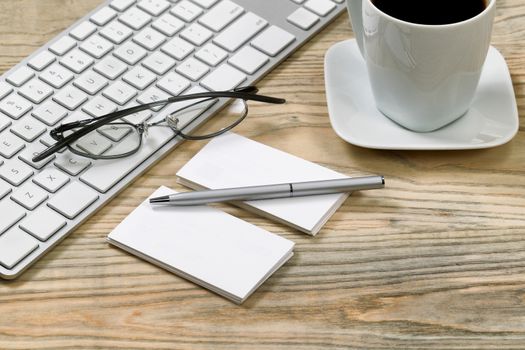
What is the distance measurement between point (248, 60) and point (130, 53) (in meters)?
0.13

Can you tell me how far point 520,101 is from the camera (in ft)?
2.81

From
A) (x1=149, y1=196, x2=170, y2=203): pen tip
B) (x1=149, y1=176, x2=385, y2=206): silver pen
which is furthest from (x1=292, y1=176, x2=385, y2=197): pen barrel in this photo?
(x1=149, y1=196, x2=170, y2=203): pen tip

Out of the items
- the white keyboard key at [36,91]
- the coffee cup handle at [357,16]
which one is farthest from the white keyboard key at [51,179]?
the coffee cup handle at [357,16]

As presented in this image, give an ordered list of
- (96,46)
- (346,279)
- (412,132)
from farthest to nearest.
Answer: (96,46) < (412,132) < (346,279)

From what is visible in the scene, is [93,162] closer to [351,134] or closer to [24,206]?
[24,206]

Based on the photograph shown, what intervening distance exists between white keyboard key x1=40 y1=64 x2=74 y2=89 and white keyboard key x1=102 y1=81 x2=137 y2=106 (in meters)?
0.05

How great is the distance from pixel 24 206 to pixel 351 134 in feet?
1.00

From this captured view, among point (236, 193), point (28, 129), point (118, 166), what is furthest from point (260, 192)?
point (28, 129)

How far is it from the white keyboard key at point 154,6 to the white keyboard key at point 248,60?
11cm

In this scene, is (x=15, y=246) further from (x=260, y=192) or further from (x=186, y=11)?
(x=186, y=11)

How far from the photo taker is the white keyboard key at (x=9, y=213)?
746 millimetres

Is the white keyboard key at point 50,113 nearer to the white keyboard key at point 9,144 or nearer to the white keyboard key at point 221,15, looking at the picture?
the white keyboard key at point 9,144

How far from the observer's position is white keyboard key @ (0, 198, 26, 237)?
75cm

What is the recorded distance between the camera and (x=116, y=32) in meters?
0.93
